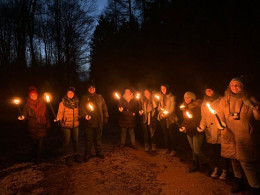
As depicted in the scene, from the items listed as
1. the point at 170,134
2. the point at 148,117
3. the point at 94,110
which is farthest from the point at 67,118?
the point at 170,134

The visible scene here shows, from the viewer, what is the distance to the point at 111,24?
24609 millimetres

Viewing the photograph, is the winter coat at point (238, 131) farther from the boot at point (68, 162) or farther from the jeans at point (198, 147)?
the boot at point (68, 162)

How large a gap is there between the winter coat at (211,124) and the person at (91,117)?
340 cm

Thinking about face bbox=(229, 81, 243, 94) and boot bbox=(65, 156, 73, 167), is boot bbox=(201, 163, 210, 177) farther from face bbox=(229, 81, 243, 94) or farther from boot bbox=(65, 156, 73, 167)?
boot bbox=(65, 156, 73, 167)

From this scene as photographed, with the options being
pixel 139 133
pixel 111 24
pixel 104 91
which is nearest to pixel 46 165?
pixel 139 133

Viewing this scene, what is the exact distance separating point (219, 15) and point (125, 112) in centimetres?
527

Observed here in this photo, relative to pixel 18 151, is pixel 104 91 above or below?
above

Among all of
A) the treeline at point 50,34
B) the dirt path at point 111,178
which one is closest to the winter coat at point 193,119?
the dirt path at point 111,178

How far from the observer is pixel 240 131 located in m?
4.38

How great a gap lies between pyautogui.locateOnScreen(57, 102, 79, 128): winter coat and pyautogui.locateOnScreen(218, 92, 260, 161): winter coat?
14.3 ft

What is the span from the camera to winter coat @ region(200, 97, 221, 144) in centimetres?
540

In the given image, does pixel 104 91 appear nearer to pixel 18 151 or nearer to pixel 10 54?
pixel 10 54

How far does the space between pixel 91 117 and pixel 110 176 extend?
2077mm

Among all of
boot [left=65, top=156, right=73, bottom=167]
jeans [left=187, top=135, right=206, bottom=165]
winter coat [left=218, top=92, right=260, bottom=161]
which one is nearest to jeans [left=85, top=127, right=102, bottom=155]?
boot [left=65, top=156, right=73, bottom=167]
